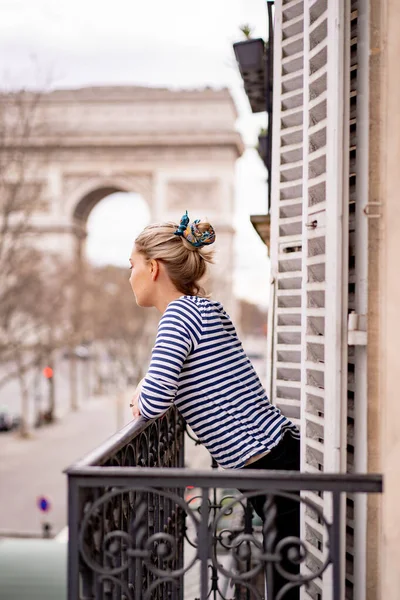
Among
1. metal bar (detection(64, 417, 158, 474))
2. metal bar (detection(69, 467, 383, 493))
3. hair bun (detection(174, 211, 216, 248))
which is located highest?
hair bun (detection(174, 211, 216, 248))

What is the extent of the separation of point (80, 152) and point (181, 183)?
6309 millimetres

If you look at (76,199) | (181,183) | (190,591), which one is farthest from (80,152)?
(190,591)

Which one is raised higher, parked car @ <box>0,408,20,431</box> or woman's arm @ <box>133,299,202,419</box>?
woman's arm @ <box>133,299,202,419</box>

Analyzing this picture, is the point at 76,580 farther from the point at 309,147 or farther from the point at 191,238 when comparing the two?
the point at 309,147

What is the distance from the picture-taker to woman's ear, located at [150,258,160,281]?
10.2ft

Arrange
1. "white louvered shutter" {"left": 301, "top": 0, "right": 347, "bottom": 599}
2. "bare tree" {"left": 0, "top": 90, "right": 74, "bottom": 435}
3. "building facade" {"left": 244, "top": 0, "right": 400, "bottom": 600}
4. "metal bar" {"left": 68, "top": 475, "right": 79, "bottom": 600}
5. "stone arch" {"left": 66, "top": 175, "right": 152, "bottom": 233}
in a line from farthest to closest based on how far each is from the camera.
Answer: "stone arch" {"left": 66, "top": 175, "right": 152, "bottom": 233} < "bare tree" {"left": 0, "top": 90, "right": 74, "bottom": 435} < "white louvered shutter" {"left": 301, "top": 0, "right": 347, "bottom": 599} < "building facade" {"left": 244, "top": 0, "right": 400, "bottom": 600} < "metal bar" {"left": 68, "top": 475, "right": 79, "bottom": 600}

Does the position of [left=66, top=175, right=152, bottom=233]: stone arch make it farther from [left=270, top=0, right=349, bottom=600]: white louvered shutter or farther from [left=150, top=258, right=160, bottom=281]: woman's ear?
[left=150, top=258, right=160, bottom=281]: woman's ear

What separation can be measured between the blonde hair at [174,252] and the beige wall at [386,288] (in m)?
0.76

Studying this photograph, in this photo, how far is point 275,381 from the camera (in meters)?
4.01

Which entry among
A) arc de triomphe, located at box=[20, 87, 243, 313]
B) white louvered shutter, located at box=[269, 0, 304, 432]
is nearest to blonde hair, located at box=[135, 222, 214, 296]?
white louvered shutter, located at box=[269, 0, 304, 432]

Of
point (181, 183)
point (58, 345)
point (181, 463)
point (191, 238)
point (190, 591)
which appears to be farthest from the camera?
point (181, 183)

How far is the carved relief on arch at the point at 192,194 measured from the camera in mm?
41719

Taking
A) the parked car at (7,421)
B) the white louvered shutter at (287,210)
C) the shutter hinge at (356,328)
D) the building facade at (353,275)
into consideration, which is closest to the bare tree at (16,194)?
the parked car at (7,421)

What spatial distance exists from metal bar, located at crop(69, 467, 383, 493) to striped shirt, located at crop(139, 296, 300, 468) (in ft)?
1.71
